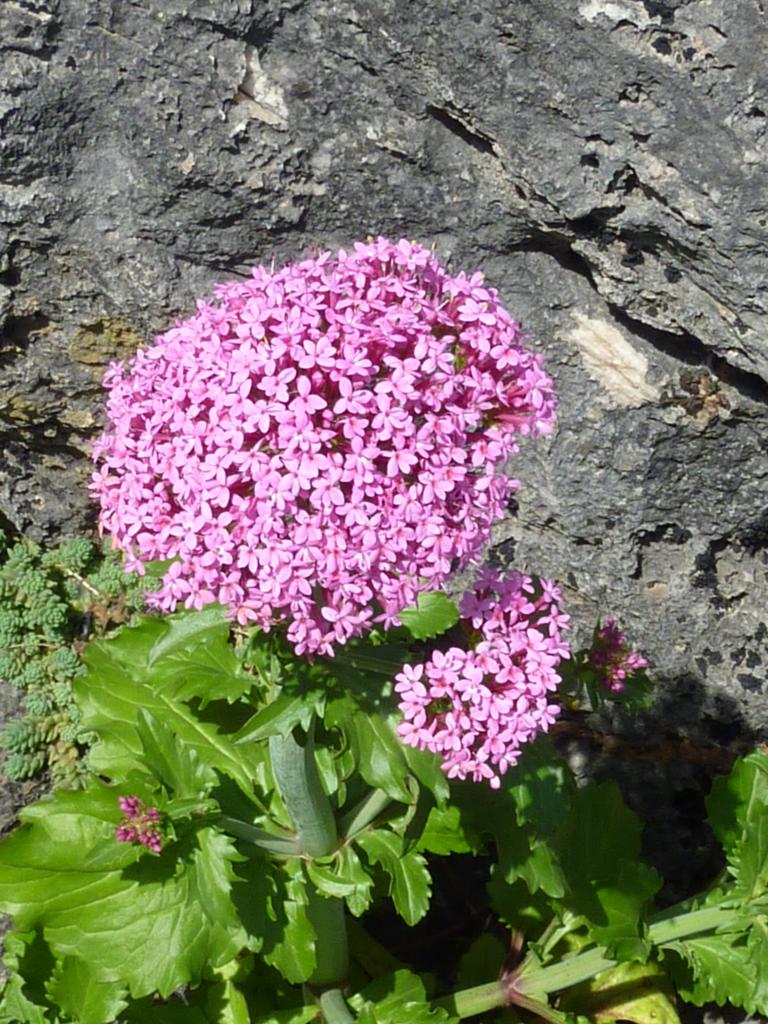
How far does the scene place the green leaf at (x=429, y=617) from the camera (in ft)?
13.4

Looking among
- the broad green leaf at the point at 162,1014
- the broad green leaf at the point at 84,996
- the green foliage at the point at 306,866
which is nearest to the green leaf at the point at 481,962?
the green foliage at the point at 306,866

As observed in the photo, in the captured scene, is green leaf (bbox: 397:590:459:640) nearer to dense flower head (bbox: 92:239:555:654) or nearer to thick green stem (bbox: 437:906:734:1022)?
dense flower head (bbox: 92:239:555:654)

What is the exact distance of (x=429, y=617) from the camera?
414cm

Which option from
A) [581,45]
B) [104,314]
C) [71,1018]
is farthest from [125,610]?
Answer: [581,45]

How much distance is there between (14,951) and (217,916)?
1.37 metres

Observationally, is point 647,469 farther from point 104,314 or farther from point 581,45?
point 104,314

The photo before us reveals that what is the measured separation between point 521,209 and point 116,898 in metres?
2.93

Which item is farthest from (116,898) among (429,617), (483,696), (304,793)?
(483,696)

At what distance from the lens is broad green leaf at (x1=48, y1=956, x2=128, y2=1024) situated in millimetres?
4109

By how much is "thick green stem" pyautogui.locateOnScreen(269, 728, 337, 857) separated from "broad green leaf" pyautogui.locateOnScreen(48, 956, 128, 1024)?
0.85m

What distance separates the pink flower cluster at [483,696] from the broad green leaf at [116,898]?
2.58 ft

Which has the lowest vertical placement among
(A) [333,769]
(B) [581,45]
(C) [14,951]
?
(C) [14,951]

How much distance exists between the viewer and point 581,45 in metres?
3.75

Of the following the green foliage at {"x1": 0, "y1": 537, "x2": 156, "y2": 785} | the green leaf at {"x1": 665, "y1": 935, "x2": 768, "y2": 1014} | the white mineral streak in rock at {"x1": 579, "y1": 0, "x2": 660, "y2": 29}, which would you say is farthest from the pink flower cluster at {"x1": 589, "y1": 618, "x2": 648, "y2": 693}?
the green foliage at {"x1": 0, "y1": 537, "x2": 156, "y2": 785}
